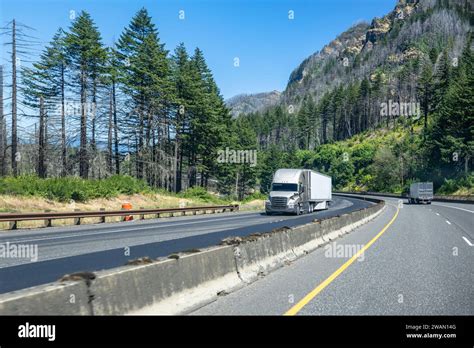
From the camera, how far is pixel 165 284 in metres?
6.08

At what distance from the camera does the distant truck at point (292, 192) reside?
34.5 m

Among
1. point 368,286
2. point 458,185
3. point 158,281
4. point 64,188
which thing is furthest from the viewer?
point 458,185

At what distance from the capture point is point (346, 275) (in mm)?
9617

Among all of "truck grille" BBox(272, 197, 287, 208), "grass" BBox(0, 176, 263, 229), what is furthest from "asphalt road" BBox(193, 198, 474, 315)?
"truck grille" BBox(272, 197, 287, 208)

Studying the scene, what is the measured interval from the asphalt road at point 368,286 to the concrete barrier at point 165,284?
30 cm

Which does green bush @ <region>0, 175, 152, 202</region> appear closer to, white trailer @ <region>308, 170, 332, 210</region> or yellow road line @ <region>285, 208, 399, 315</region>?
white trailer @ <region>308, 170, 332, 210</region>

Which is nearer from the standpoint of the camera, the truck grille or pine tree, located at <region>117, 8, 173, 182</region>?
the truck grille

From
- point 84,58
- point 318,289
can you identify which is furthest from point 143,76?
point 318,289

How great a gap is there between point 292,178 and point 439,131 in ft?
173

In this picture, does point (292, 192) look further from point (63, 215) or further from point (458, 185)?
point (458, 185)

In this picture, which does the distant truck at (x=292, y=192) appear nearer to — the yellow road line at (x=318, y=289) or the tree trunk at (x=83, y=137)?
the tree trunk at (x=83, y=137)

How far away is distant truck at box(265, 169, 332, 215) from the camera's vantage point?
3453 centimetres

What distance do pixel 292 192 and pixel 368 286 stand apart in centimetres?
2672

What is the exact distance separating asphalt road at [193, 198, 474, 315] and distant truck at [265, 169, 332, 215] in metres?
20.4
